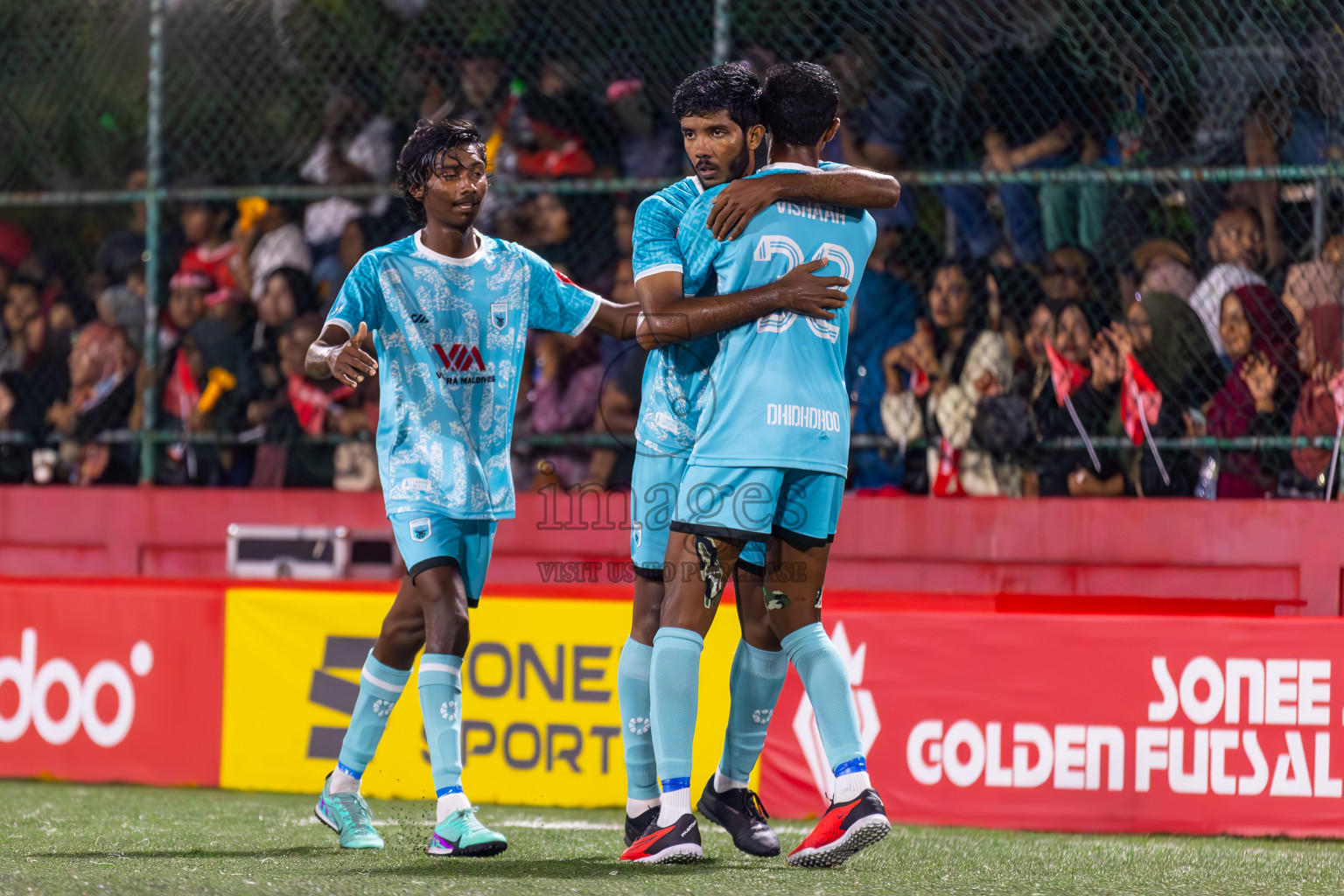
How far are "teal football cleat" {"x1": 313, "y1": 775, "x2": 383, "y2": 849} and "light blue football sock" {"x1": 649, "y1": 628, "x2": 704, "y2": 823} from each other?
2.86 feet

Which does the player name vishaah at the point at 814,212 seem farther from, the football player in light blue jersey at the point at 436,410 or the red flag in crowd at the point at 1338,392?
the red flag in crowd at the point at 1338,392

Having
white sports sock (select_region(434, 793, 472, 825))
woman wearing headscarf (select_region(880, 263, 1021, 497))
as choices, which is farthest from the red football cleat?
woman wearing headscarf (select_region(880, 263, 1021, 497))

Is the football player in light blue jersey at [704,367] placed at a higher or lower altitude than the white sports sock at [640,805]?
higher

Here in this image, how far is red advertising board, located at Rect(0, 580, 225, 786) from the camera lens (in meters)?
5.82

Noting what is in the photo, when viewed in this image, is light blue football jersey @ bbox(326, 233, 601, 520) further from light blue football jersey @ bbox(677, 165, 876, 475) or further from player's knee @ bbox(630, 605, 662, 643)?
light blue football jersey @ bbox(677, 165, 876, 475)

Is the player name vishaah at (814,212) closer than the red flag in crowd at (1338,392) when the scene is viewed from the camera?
Yes

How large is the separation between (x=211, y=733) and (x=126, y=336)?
9.26ft

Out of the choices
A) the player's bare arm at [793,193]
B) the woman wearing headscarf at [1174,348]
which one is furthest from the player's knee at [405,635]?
the woman wearing headscarf at [1174,348]

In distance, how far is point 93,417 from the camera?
24.9ft

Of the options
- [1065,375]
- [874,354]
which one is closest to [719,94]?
[1065,375]

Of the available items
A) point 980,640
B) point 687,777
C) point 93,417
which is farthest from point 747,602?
point 93,417

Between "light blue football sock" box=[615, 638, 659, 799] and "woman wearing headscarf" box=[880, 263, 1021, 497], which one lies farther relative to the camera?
"woman wearing headscarf" box=[880, 263, 1021, 497]

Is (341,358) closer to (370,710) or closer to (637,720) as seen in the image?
(370,710)

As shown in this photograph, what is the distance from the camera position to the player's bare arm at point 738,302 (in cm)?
361
